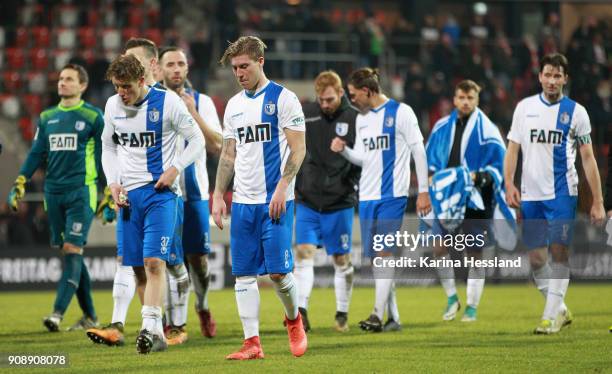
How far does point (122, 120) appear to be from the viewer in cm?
809

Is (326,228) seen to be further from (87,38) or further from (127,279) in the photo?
(87,38)

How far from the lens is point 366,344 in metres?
8.83

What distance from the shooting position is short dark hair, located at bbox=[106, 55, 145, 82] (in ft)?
25.7

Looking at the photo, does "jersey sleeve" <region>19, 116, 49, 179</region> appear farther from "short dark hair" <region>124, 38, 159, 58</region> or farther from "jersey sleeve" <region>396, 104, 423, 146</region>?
"jersey sleeve" <region>396, 104, 423, 146</region>

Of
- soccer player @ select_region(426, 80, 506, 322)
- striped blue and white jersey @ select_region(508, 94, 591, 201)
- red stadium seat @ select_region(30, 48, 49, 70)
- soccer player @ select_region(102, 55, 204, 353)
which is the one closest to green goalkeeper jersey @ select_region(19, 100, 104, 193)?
soccer player @ select_region(102, 55, 204, 353)

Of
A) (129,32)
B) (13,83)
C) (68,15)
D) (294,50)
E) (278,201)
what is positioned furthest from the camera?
(68,15)

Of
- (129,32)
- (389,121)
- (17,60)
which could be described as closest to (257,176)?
(389,121)

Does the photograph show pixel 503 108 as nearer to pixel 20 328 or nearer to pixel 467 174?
pixel 467 174

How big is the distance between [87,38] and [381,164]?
559 inches

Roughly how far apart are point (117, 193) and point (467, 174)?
4508mm

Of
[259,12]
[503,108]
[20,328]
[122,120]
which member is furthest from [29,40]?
[122,120]

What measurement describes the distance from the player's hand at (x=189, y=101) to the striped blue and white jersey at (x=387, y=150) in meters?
1.78

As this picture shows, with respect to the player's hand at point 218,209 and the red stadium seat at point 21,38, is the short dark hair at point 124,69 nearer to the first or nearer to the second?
the player's hand at point 218,209

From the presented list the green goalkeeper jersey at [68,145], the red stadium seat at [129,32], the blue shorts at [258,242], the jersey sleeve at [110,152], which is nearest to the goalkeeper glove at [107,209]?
the green goalkeeper jersey at [68,145]
